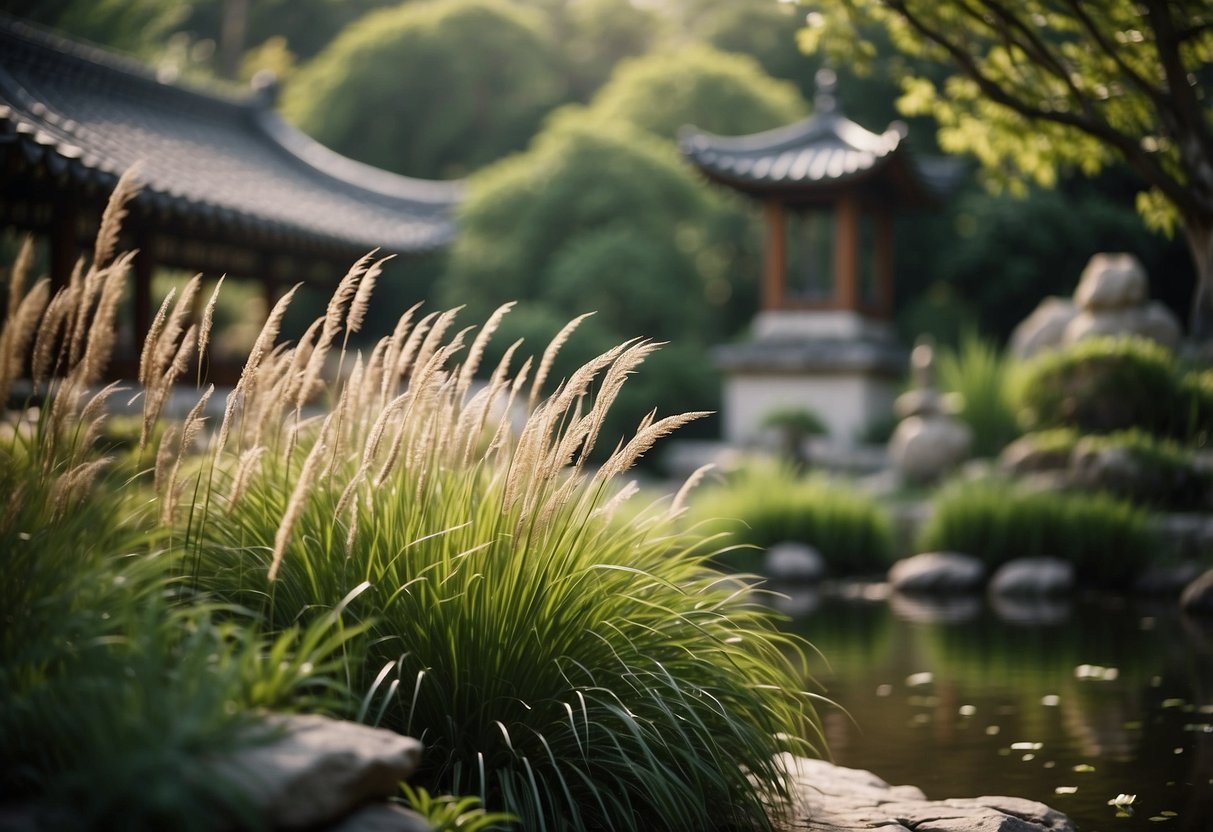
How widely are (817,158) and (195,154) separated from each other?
830cm

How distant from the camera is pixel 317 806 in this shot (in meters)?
2.03

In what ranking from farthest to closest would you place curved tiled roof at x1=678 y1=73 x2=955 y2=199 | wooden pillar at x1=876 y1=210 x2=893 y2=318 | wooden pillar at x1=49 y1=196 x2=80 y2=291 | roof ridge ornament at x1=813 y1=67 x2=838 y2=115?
wooden pillar at x1=876 y1=210 x2=893 y2=318 → roof ridge ornament at x1=813 y1=67 x2=838 y2=115 → curved tiled roof at x1=678 y1=73 x2=955 y2=199 → wooden pillar at x1=49 y1=196 x2=80 y2=291

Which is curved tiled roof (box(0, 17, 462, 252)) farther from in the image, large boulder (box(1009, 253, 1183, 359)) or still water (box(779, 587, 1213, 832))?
large boulder (box(1009, 253, 1183, 359))

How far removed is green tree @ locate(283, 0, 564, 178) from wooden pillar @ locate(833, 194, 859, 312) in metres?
9.32

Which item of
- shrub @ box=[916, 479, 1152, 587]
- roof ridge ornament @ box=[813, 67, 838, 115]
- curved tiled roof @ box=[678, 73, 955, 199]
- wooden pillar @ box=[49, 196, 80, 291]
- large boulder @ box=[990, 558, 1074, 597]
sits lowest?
large boulder @ box=[990, 558, 1074, 597]

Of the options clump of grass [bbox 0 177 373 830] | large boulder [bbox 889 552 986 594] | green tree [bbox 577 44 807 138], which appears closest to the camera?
clump of grass [bbox 0 177 373 830]

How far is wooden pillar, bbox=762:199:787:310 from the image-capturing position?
58.6 feet

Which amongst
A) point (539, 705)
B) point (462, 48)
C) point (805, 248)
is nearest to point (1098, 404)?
point (805, 248)

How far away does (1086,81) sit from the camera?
687 cm

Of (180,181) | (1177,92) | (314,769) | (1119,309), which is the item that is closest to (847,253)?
(1119,309)

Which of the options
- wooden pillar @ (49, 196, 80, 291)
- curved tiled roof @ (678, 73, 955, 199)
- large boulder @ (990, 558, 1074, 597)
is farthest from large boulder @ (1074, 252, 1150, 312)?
wooden pillar @ (49, 196, 80, 291)

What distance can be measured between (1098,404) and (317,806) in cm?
1168

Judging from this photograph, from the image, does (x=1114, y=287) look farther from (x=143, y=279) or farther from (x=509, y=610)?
(x=509, y=610)

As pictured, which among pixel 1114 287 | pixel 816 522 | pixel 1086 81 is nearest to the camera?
pixel 1086 81
